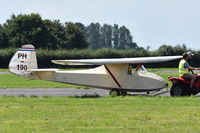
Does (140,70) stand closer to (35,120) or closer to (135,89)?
(135,89)

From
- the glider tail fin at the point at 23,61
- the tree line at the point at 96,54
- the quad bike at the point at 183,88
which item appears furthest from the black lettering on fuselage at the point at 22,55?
the tree line at the point at 96,54

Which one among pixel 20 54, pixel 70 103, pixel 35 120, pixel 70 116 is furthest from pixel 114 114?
pixel 20 54

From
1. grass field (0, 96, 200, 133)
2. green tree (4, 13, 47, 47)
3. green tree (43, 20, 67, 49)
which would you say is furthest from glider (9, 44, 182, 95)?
green tree (43, 20, 67, 49)

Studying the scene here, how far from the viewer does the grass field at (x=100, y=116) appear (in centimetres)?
1050

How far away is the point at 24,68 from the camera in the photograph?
20.0 metres

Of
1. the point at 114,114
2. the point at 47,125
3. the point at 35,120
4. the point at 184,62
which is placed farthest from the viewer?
the point at 184,62

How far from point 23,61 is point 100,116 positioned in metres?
8.30

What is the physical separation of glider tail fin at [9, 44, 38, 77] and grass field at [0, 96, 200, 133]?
3.80 meters

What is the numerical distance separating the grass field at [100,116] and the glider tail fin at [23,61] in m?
3.80

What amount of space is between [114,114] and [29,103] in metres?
3.79

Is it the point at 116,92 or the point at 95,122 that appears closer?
the point at 95,122

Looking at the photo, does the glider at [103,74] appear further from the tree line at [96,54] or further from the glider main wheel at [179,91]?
the tree line at [96,54]

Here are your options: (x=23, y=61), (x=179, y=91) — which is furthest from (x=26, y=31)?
(x=179, y=91)

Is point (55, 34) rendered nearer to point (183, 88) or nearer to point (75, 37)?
point (75, 37)
